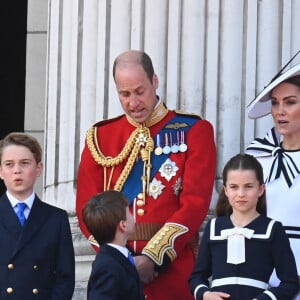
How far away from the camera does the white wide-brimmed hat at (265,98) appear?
6844 millimetres

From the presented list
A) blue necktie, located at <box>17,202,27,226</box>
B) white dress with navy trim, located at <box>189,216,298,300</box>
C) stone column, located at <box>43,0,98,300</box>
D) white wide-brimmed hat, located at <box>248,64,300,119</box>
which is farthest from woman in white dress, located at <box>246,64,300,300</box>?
stone column, located at <box>43,0,98,300</box>

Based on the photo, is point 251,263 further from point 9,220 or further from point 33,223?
point 9,220

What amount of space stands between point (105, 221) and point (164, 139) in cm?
87

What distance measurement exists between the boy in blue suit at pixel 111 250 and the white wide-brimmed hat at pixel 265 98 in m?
0.93

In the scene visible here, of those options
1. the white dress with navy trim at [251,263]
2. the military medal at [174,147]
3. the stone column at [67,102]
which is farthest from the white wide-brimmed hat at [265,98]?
the stone column at [67,102]

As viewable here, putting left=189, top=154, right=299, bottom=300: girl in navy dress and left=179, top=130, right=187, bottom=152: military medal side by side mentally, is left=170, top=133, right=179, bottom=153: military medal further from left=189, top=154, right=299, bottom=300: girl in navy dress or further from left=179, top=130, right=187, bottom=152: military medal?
left=189, top=154, right=299, bottom=300: girl in navy dress

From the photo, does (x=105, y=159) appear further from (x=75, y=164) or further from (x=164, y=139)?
(x=75, y=164)

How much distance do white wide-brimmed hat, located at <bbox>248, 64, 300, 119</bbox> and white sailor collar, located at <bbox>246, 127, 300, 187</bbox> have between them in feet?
0.53

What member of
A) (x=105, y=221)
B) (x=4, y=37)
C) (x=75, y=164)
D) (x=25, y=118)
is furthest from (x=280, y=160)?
(x=4, y=37)

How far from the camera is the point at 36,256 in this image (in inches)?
265

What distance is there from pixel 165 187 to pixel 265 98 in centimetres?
64

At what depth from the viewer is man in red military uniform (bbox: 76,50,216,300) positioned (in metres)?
6.91

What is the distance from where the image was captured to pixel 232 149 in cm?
803

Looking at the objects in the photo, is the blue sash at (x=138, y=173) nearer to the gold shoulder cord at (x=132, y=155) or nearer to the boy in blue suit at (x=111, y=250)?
the gold shoulder cord at (x=132, y=155)
